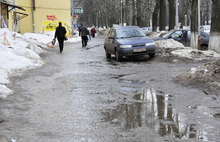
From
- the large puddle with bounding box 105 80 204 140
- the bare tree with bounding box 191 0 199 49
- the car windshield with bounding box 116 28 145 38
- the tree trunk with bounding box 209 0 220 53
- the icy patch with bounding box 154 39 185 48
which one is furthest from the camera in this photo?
the bare tree with bounding box 191 0 199 49

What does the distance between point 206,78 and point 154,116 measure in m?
2.60

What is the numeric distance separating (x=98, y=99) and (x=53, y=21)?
35.4 metres

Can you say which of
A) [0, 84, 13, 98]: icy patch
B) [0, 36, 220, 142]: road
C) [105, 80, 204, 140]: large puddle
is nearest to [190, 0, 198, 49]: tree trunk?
[0, 36, 220, 142]: road

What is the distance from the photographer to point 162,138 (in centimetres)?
399

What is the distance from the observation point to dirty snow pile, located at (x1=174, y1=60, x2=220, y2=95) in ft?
22.0

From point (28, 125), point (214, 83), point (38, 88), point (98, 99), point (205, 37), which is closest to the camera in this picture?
point (28, 125)

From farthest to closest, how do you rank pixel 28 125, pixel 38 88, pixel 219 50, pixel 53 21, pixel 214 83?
pixel 53 21, pixel 219 50, pixel 38 88, pixel 214 83, pixel 28 125

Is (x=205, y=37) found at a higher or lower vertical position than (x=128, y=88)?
higher

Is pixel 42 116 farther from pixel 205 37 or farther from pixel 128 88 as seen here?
pixel 205 37

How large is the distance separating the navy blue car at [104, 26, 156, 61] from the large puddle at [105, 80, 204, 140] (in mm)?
6512

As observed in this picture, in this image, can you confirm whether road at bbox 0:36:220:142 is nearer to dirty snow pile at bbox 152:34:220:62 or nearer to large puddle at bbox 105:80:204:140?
large puddle at bbox 105:80:204:140

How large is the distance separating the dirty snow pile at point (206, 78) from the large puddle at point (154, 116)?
96 cm

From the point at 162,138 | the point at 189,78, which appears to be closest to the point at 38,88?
the point at 189,78

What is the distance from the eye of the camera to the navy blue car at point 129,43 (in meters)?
13.2
